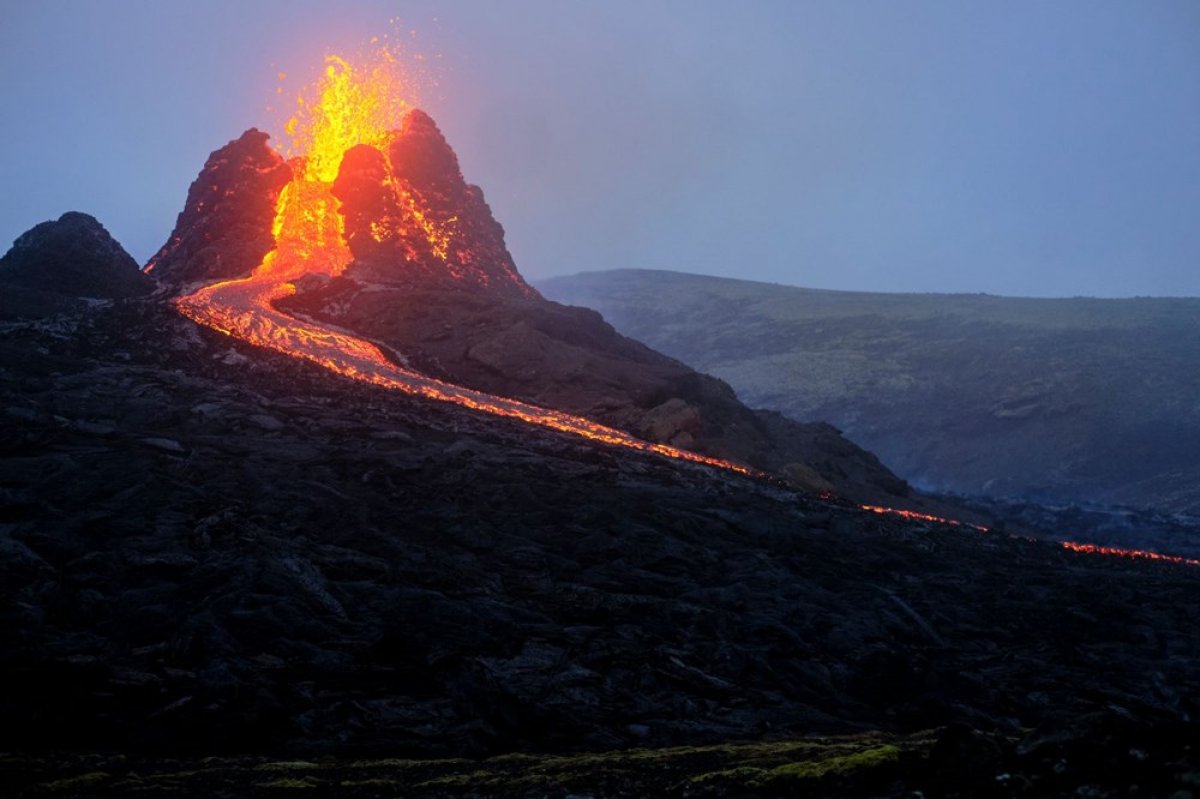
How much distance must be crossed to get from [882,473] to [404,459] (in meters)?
35.3

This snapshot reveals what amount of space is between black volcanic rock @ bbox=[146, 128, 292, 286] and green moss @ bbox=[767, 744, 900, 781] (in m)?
65.3

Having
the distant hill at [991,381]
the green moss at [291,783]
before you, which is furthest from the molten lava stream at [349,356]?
the distant hill at [991,381]

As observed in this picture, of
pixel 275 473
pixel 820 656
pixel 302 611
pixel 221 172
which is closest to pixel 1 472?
pixel 275 473

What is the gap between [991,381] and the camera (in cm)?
11644

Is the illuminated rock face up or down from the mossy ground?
up

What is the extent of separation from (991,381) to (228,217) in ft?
270

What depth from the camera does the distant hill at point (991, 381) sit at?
8806 centimetres

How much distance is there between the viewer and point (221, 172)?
8000 cm

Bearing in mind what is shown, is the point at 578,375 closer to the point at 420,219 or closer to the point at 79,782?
the point at 420,219

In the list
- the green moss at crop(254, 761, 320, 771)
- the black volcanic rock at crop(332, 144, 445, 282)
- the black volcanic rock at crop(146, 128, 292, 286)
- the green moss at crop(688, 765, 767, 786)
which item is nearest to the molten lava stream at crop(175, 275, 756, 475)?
the black volcanic rock at crop(146, 128, 292, 286)

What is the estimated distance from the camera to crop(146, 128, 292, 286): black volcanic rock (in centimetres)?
7356

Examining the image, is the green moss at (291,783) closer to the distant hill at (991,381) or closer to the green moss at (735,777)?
the green moss at (735,777)

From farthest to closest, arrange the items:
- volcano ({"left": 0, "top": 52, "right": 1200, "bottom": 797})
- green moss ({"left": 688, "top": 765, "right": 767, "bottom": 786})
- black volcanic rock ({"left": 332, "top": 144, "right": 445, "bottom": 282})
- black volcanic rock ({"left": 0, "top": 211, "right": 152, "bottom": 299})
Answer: black volcanic rock ({"left": 332, "top": 144, "right": 445, "bottom": 282})
black volcanic rock ({"left": 0, "top": 211, "right": 152, "bottom": 299})
volcano ({"left": 0, "top": 52, "right": 1200, "bottom": 797})
green moss ({"left": 688, "top": 765, "right": 767, "bottom": 786})

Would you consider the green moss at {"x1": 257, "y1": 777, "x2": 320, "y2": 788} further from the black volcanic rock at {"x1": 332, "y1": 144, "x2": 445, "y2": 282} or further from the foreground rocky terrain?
the black volcanic rock at {"x1": 332, "y1": 144, "x2": 445, "y2": 282}
